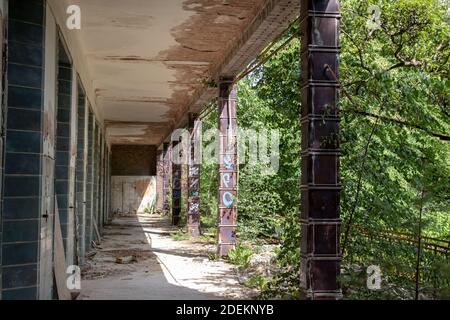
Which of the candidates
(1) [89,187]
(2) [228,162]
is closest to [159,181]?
(1) [89,187]

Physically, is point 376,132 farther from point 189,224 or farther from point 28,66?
point 189,224

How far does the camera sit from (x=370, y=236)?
696cm

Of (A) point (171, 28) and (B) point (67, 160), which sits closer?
(B) point (67, 160)

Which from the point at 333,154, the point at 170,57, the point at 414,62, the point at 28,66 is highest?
the point at 170,57

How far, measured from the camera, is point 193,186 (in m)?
17.8

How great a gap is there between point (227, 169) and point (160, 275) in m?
3.33

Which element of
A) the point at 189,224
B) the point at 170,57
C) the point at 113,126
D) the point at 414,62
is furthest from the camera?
the point at 113,126

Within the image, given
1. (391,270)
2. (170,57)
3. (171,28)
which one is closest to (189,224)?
(170,57)

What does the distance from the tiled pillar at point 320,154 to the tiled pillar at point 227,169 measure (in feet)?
19.4

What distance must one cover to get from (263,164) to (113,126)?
1087 centimetres

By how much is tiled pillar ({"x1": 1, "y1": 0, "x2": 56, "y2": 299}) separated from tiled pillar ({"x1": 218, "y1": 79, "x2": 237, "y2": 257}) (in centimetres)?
667

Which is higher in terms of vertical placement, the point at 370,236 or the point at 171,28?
the point at 171,28

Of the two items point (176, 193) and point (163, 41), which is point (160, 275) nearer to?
point (163, 41)

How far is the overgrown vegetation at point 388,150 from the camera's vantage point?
5.95 meters
